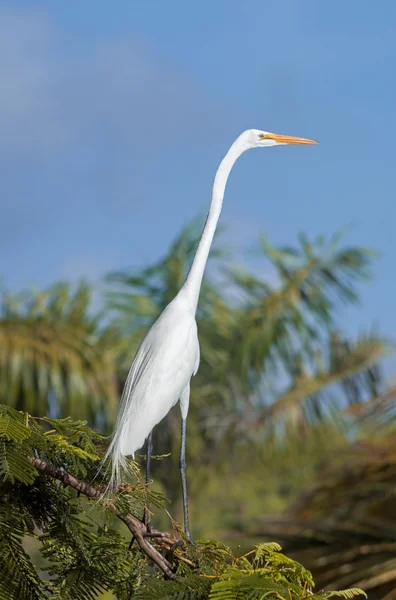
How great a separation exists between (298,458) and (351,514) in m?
6.17

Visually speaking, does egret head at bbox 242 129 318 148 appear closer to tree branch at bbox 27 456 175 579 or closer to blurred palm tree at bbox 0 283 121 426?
tree branch at bbox 27 456 175 579

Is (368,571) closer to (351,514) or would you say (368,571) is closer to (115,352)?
(351,514)

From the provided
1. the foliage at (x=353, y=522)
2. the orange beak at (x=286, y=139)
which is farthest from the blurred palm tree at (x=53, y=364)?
the orange beak at (x=286, y=139)

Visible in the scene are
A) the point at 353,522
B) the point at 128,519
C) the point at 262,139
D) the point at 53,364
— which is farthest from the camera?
the point at 53,364

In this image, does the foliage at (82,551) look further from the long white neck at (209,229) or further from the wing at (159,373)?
the long white neck at (209,229)

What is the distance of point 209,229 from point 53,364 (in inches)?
258

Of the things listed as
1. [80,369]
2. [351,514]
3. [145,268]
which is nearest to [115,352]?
[80,369]

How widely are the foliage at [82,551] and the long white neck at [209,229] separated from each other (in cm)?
60

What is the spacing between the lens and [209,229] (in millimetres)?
2262

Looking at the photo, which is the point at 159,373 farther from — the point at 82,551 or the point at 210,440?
the point at 210,440

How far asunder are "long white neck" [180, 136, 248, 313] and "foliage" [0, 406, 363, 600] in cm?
60

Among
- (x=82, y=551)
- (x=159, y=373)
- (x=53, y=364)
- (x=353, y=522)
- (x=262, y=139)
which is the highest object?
(x=53, y=364)

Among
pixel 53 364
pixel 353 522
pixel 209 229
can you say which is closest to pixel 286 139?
pixel 209 229

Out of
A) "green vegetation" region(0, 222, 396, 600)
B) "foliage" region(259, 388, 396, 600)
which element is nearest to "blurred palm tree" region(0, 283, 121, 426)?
"green vegetation" region(0, 222, 396, 600)
